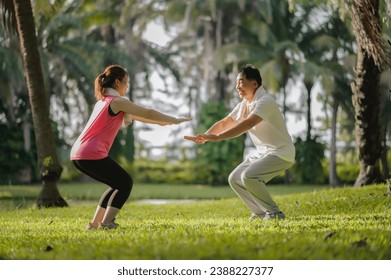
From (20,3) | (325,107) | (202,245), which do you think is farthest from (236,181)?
(325,107)

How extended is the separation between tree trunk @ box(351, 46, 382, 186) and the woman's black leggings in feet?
27.9

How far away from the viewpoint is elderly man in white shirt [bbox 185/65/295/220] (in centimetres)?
793

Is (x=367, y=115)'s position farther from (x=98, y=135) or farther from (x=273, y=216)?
(x=98, y=135)

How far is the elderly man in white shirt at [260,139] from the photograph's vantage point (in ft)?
26.0

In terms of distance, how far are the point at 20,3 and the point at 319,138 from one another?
22.4 m

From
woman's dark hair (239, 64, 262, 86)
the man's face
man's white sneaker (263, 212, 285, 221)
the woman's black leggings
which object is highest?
woman's dark hair (239, 64, 262, 86)

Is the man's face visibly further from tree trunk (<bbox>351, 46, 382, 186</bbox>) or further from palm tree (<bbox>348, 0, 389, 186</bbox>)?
tree trunk (<bbox>351, 46, 382, 186</bbox>)

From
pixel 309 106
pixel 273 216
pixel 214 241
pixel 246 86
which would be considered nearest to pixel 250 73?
pixel 246 86

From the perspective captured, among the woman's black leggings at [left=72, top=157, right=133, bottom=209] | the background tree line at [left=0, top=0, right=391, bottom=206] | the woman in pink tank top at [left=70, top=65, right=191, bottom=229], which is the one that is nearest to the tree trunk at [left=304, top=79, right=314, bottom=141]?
the background tree line at [left=0, top=0, right=391, bottom=206]

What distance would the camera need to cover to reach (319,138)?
111ft

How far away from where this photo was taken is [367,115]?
1454cm

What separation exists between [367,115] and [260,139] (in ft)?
22.7
